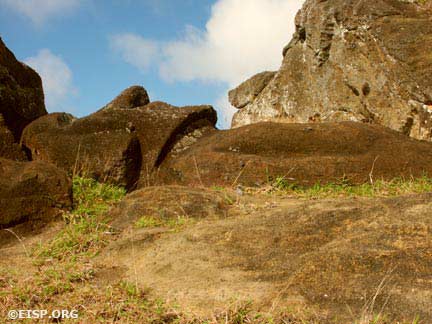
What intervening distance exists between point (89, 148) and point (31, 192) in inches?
57.9

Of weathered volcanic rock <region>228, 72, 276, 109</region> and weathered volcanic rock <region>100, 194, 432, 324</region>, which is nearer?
weathered volcanic rock <region>100, 194, 432, 324</region>

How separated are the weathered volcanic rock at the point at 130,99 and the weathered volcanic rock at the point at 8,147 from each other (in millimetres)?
2039

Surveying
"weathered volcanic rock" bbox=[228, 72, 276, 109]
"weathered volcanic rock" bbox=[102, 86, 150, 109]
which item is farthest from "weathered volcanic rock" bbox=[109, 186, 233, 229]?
"weathered volcanic rock" bbox=[228, 72, 276, 109]

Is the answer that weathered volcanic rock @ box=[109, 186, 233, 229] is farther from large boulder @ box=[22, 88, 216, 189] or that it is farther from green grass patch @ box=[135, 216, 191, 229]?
large boulder @ box=[22, 88, 216, 189]

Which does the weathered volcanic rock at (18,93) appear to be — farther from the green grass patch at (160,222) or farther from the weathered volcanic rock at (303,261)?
the weathered volcanic rock at (303,261)

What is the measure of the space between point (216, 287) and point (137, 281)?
0.65 metres

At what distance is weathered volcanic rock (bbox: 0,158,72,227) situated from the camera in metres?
5.92

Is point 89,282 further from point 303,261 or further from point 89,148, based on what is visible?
point 89,148

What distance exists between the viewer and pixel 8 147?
302 inches

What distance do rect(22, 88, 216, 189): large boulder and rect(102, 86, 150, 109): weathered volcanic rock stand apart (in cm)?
125

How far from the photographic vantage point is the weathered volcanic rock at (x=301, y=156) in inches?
273

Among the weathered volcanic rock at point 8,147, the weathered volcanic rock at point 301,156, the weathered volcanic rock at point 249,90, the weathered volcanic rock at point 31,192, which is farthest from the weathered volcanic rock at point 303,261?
the weathered volcanic rock at point 249,90

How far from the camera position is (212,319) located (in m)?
3.10

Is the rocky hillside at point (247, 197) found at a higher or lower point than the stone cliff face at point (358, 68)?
lower
